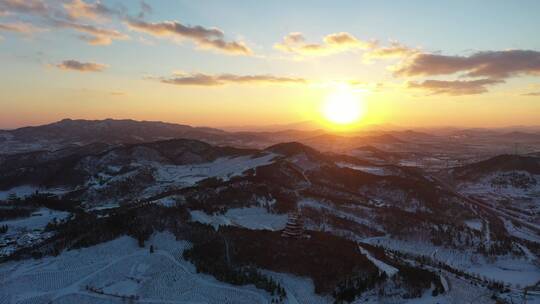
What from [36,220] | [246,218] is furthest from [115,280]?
[36,220]

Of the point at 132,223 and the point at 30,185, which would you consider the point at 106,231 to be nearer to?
the point at 132,223

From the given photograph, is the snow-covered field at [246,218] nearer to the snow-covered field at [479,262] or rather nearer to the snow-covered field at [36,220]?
the snow-covered field at [479,262]

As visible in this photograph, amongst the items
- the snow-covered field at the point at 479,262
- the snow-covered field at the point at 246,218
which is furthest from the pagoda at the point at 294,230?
the snow-covered field at the point at 479,262

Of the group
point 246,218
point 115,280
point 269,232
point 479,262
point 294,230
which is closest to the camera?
point 115,280

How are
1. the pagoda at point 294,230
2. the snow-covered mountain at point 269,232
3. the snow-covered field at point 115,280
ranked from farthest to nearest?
the pagoda at point 294,230 < the snow-covered mountain at point 269,232 < the snow-covered field at point 115,280

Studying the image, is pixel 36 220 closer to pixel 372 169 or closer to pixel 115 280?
pixel 115 280

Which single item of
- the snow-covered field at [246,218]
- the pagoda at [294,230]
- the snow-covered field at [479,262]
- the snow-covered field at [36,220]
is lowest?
the snow-covered field at [479,262]

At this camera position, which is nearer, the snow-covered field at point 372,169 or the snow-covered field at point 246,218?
the snow-covered field at point 246,218

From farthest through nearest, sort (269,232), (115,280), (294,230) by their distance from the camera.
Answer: (269,232), (294,230), (115,280)

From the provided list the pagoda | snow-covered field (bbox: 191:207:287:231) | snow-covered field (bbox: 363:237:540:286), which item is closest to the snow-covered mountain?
snow-covered field (bbox: 363:237:540:286)

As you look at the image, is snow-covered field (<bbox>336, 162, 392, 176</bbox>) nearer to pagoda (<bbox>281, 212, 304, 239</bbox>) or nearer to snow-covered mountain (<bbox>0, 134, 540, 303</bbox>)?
snow-covered mountain (<bbox>0, 134, 540, 303</bbox>)

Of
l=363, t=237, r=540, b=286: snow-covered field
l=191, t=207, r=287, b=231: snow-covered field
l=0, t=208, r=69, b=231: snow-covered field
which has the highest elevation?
l=191, t=207, r=287, b=231: snow-covered field
